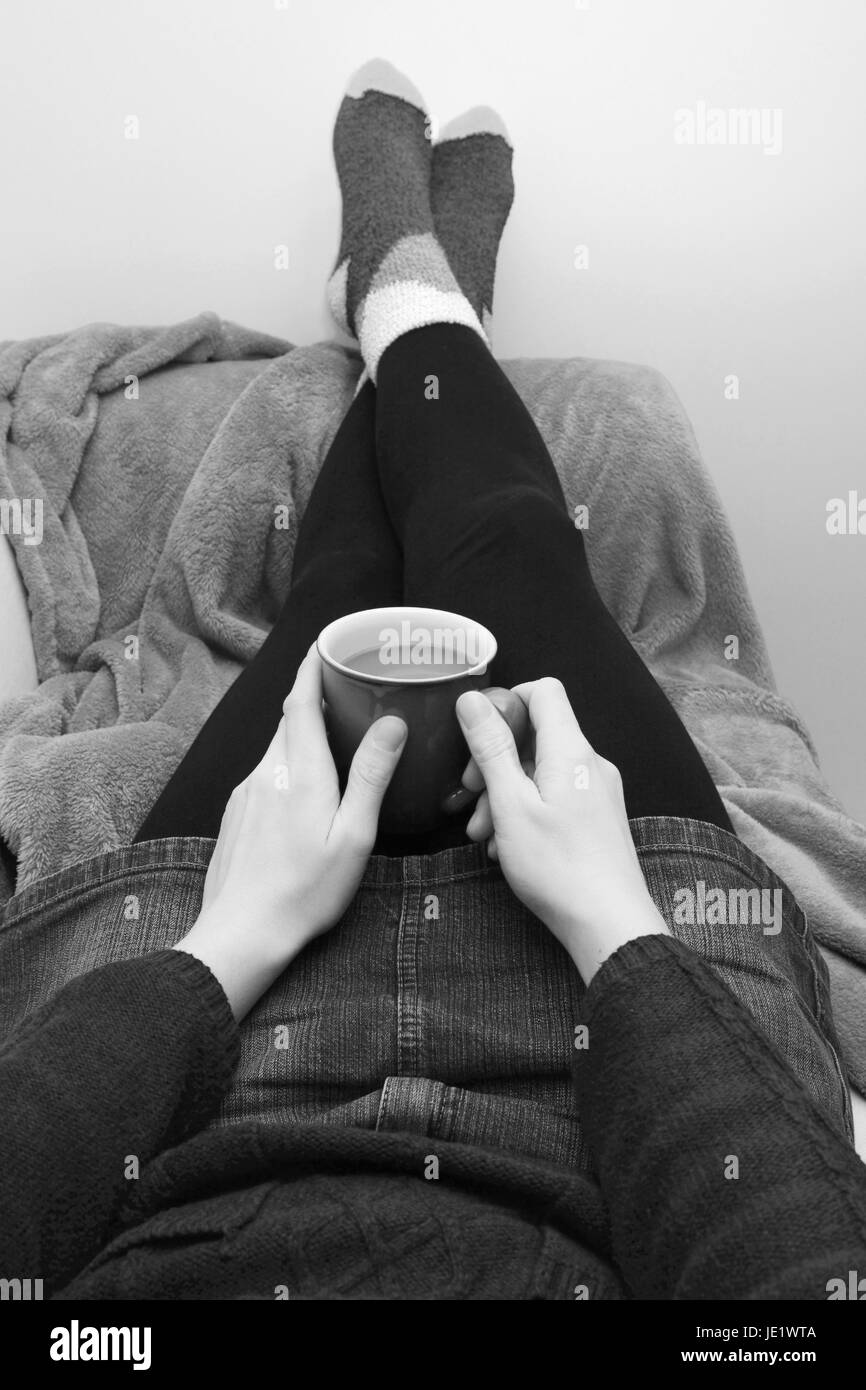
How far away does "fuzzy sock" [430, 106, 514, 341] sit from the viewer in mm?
1238

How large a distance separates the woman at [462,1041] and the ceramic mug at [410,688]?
0.05ft

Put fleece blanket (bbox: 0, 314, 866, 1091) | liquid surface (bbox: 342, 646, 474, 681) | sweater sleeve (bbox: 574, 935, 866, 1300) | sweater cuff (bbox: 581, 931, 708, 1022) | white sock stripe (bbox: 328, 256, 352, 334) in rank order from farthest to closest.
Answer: white sock stripe (bbox: 328, 256, 352, 334) → fleece blanket (bbox: 0, 314, 866, 1091) → liquid surface (bbox: 342, 646, 474, 681) → sweater cuff (bbox: 581, 931, 708, 1022) → sweater sleeve (bbox: 574, 935, 866, 1300)

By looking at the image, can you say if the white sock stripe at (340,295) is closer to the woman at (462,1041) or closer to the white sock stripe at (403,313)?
the white sock stripe at (403,313)

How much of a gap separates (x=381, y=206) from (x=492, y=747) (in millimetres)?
847

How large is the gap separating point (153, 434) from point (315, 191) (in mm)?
400

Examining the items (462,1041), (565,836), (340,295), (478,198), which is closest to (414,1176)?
(462,1041)

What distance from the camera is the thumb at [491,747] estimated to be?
0.57 metres

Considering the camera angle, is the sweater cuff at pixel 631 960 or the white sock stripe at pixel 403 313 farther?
the white sock stripe at pixel 403 313

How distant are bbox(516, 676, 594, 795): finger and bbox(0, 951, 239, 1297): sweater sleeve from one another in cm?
21

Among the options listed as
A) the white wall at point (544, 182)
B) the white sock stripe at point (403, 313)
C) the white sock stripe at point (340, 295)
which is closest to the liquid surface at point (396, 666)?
the white sock stripe at point (403, 313)

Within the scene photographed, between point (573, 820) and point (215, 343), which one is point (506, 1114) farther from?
point (215, 343)

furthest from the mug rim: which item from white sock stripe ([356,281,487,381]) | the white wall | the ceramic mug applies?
the white wall

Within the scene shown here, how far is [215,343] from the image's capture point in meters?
1.25

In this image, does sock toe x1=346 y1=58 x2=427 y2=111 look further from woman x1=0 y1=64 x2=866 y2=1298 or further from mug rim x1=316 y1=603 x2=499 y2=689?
mug rim x1=316 y1=603 x2=499 y2=689
